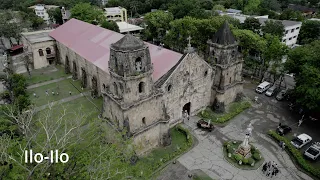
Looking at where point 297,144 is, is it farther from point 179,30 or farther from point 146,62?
point 179,30

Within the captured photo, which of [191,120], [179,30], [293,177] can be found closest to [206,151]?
[191,120]

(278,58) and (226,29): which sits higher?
(226,29)

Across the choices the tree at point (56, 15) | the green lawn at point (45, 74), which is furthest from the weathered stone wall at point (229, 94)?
the tree at point (56, 15)

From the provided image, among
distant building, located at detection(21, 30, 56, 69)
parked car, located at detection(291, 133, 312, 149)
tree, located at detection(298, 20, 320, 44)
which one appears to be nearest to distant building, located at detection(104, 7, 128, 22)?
distant building, located at detection(21, 30, 56, 69)

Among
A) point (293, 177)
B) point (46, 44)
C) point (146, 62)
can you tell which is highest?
point (146, 62)

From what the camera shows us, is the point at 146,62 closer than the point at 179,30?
Yes

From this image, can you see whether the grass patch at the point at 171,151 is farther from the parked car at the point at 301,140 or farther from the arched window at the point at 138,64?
the parked car at the point at 301,140

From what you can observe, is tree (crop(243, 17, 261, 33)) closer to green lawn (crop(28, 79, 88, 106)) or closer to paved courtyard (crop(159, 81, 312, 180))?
paved courtyard (crop(159, 81, 312, 180))
